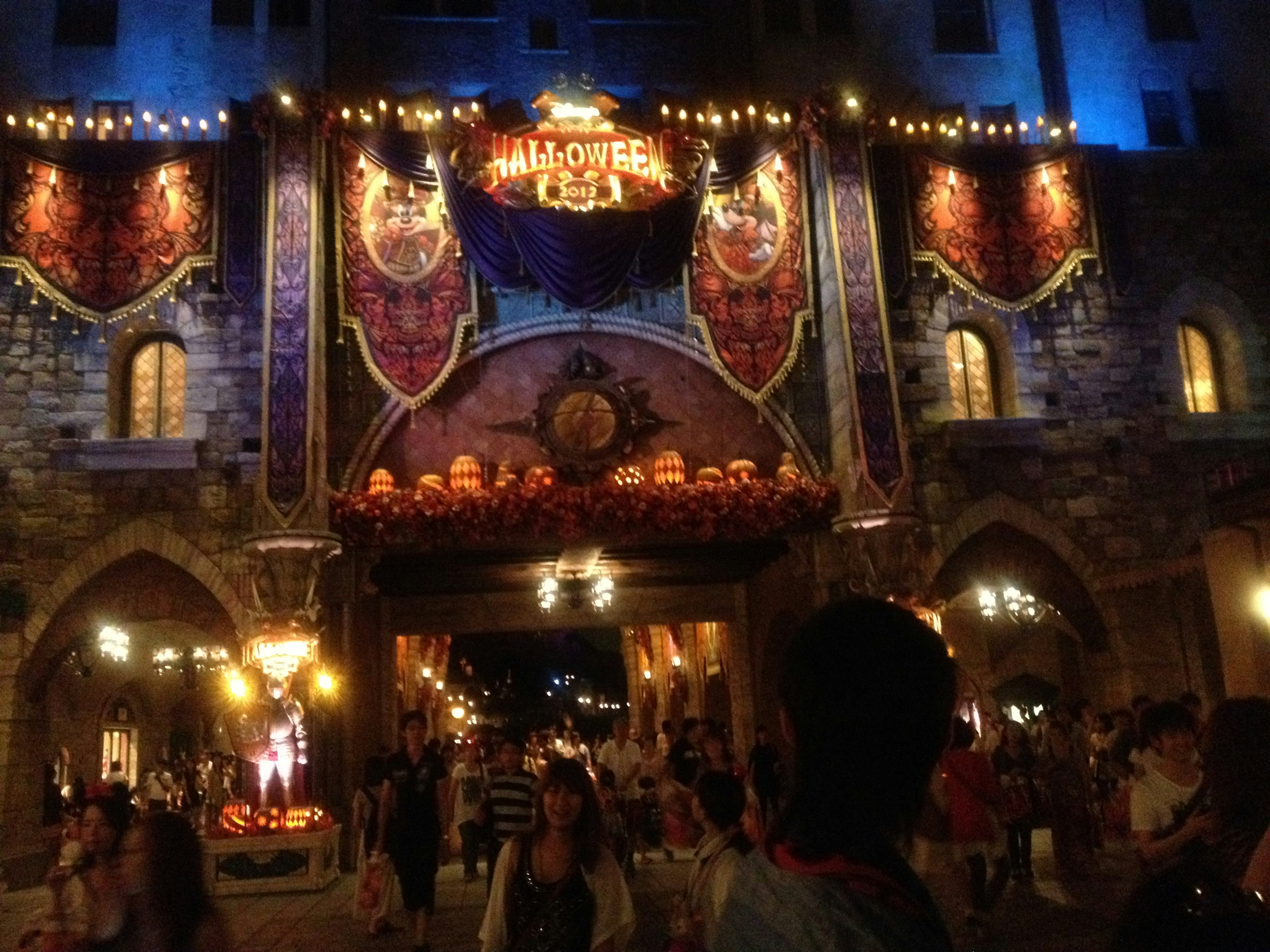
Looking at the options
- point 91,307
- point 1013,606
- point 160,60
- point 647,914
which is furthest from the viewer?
point 1013,606

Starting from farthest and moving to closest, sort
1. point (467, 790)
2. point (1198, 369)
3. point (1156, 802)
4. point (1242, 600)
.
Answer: point (1198, 369), point (467, 790), point (1242, 600), point (1156, 802)

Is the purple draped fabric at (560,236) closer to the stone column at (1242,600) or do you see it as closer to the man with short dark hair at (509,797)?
the man with short dark hair at (509,797)

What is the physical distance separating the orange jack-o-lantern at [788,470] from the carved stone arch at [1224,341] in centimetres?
640

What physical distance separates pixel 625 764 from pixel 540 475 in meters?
4.27

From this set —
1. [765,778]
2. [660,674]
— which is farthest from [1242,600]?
[660,674]

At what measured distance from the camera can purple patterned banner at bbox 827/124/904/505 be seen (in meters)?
16.0

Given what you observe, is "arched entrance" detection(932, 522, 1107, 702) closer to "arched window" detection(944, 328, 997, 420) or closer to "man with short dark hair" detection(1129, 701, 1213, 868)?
"arched window" detection(944, 328, 997, 420)

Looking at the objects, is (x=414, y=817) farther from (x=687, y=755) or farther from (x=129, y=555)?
(x=129, y=555)

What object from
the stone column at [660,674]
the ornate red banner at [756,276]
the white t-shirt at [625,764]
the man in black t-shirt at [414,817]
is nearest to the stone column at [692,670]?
the stone column at [660,674]

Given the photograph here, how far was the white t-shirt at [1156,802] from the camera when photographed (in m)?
5.69

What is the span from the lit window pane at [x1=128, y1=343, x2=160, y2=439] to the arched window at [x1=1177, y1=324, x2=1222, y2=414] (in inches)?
631

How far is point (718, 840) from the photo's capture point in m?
5.82

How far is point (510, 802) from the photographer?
30.7 ft

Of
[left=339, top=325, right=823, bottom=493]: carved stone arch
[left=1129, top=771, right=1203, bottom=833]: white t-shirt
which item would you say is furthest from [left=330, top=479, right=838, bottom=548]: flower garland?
[left=1129, top=771, right=1203, bottom=833]: white t-shirt
